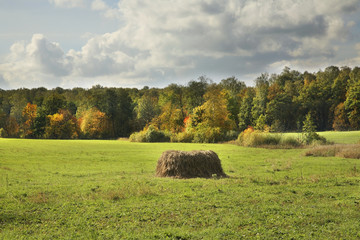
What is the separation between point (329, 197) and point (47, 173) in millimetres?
20861

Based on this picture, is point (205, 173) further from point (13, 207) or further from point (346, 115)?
point (346, 115)

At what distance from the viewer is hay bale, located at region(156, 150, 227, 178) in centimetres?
2264

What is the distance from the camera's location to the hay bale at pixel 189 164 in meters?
22.6

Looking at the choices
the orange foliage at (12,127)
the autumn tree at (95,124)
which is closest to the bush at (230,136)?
the autumn tree at (95,124)

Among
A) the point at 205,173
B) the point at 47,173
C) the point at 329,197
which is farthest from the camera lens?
the point at 47,173

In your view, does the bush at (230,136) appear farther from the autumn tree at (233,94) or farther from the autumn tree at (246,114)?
the autumn tree at (246,114)

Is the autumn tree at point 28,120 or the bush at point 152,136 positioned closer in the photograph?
the bush at point 152,136

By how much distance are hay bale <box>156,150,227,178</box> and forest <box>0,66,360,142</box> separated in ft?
222

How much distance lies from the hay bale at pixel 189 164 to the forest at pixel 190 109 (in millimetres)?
67679

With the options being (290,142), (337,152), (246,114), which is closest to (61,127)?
(246,114)

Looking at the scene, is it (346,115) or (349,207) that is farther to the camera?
(346,115)

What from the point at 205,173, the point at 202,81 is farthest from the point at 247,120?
the point at 205,173

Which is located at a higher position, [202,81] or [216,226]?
[202,81]

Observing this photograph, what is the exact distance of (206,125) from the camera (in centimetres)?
8225
